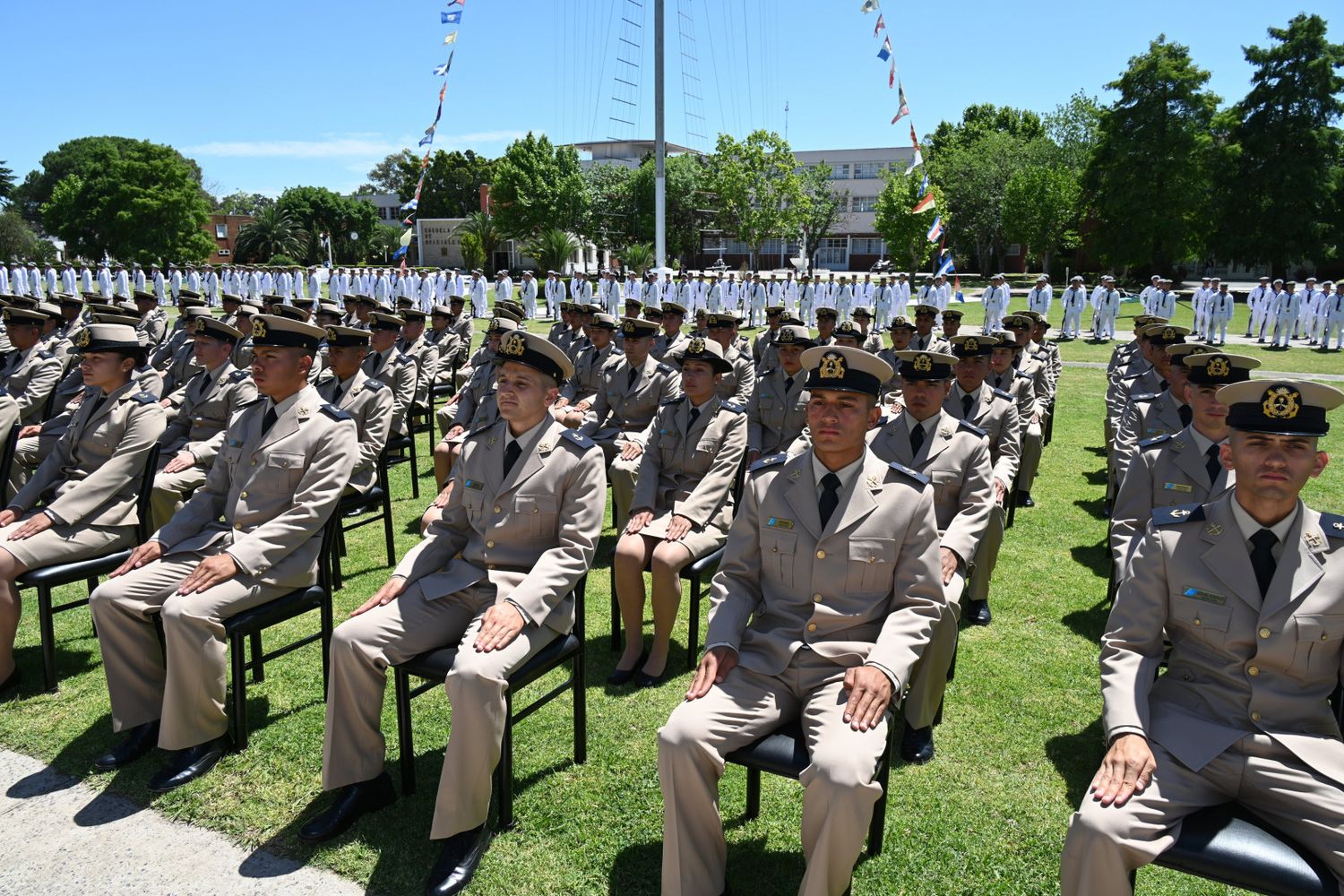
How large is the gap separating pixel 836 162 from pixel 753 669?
71.5 meters

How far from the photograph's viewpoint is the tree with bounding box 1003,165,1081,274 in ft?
145

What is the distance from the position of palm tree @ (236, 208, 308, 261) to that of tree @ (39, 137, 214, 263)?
5.47m

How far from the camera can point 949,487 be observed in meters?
4.61

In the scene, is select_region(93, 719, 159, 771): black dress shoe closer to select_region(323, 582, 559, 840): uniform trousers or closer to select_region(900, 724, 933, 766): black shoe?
select_region(323, 582, 559, 840): uniform trousers

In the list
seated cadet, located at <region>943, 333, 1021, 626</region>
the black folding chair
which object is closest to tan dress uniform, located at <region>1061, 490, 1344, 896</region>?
seated cadet, located at <region>943, 333, 1021, 626</region>

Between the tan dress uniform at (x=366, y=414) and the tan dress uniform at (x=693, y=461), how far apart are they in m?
2.04

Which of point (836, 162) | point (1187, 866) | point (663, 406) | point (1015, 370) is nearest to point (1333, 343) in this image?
point (1015, 370)

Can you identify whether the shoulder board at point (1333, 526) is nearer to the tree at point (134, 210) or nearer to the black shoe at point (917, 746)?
the black shoe at point (917, 746)

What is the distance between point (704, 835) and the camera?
267 cm

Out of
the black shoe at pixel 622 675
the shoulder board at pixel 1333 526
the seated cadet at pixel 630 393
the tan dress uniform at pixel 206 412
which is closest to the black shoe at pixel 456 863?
the black shoe at pixel 622 675

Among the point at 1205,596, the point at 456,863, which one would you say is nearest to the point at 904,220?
the point at 1205,596

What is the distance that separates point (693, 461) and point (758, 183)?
145ft

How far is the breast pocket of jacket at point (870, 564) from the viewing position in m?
2.97

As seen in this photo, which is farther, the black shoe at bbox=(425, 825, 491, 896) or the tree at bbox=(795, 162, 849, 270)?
the tree at bbox=(795, 162, 849, 270)
